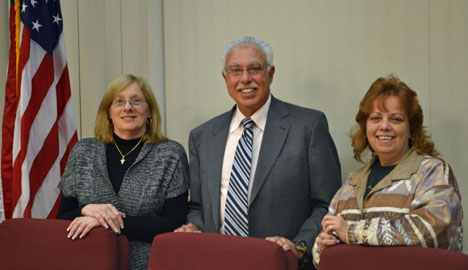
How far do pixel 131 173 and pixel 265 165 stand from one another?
71 centimetres

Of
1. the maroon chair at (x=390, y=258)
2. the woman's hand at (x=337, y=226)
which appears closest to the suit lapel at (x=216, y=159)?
the woman's hand at (x=337, y=226)

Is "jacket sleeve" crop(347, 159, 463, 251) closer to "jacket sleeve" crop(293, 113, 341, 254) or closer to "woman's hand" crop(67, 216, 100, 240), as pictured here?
"jacket sleeve" crop(293, 113, 341, 254)

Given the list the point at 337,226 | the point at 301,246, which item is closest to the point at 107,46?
the point at 301,246

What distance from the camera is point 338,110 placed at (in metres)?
3.35

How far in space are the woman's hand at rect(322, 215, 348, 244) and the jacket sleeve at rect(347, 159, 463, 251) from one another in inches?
1.2

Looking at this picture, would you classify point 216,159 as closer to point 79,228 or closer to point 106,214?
point 106,214

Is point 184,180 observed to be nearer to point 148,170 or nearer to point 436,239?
point 148,170

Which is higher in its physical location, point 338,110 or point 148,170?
point 338,110

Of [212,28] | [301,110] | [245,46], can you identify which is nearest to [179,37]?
[212,28]

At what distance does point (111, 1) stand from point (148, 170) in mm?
1858

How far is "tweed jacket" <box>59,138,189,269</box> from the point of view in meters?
2.79

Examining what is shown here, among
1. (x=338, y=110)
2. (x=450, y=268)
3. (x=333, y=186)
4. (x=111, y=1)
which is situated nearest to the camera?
(x=450, y=268)

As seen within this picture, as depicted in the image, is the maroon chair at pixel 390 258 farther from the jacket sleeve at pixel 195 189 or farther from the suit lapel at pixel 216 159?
the jacket sleeve at pixel 195 189

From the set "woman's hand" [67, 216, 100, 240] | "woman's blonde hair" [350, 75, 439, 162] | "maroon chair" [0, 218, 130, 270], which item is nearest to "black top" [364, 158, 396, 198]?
"woman's blonde hair" [350, 75, 439, 162]
